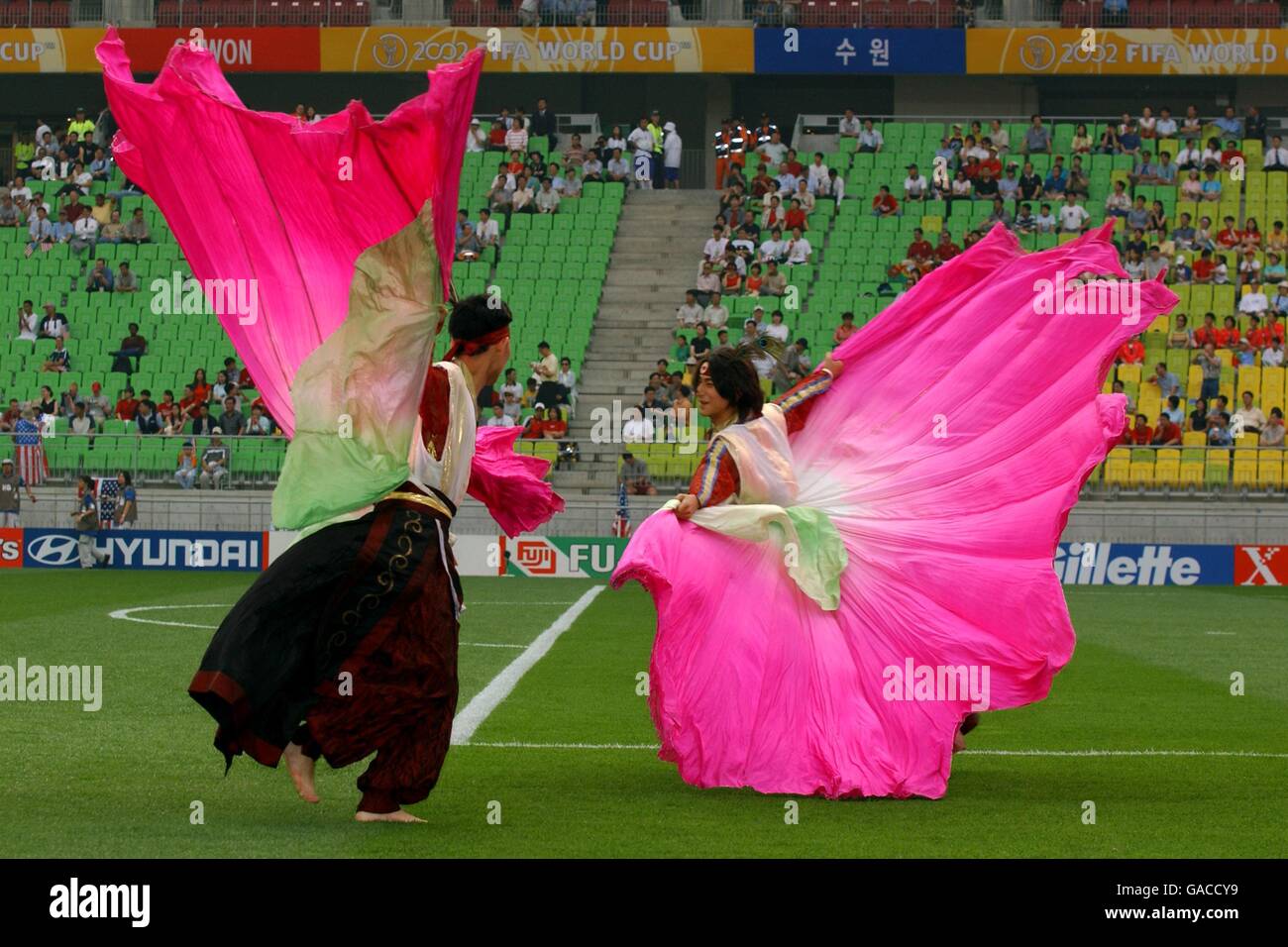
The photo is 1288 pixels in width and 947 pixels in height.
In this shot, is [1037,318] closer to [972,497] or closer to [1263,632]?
[972,497]

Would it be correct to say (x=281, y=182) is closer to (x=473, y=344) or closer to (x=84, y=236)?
(x=473, y=344)

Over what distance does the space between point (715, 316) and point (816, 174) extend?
554 centimetres

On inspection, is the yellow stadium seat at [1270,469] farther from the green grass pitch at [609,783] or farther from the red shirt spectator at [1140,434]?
the green grass pitch at [609,783]

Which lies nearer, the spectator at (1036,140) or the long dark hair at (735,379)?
the long dark hair at (735,379)

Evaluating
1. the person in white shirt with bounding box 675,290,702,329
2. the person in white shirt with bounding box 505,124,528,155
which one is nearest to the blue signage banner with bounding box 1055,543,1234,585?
the person in white shirt with bounding box 675,290,702,329

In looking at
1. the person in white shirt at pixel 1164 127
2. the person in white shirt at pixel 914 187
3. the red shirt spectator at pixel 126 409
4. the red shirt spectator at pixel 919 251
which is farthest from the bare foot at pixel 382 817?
the person in white shirt at pixel 1164 127

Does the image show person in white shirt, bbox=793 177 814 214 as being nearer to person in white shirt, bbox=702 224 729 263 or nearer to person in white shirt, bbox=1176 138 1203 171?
person in white shirt, bbox=702 224 729 263

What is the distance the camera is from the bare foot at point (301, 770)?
882 cm

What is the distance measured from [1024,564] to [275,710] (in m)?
3.85

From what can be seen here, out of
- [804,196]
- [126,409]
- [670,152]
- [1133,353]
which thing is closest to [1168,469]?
[1133,353]

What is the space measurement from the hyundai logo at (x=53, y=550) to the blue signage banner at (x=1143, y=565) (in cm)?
1435

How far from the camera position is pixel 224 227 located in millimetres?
9219

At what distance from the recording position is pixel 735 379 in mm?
10109

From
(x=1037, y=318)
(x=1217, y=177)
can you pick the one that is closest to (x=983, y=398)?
(x=1037, y=318)
